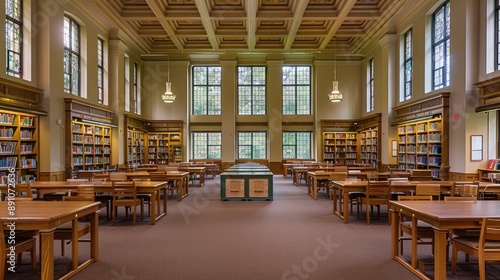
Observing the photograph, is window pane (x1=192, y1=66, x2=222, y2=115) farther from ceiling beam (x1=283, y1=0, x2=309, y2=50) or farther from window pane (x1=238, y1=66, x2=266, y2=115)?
ceiling beam (x1=283, y1=0, x2=309, y2=50)

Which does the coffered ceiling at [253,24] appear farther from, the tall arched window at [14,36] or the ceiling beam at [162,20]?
the tall arched window at [14,36]

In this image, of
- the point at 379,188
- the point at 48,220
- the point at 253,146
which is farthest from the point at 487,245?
the point at 253,146

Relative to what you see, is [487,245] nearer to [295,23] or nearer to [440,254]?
[440,254]

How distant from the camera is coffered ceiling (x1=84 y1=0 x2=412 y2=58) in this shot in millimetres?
12391

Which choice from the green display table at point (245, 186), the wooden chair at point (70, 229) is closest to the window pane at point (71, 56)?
the green display table at point (245, 186)

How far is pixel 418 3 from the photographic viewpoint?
1119 cm

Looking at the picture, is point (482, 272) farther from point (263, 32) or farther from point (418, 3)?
point (263, 32)

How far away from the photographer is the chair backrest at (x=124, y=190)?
6152 millimetres

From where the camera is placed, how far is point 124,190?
242 inches

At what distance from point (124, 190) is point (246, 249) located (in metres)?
2.83

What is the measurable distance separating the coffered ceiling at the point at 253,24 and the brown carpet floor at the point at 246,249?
8.23m

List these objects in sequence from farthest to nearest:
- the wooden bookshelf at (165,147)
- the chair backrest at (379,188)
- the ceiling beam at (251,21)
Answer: the wooden bookshelf at (165,147) → the ceiling beam at (251,21) → the chair backrest at (379,188)

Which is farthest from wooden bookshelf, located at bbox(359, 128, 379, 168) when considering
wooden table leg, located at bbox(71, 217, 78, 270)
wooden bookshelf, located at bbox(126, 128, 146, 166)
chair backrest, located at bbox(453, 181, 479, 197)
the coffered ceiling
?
wooden table leg, located at bbox(71, 217, 78, 270)

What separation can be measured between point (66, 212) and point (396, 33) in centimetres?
1369
